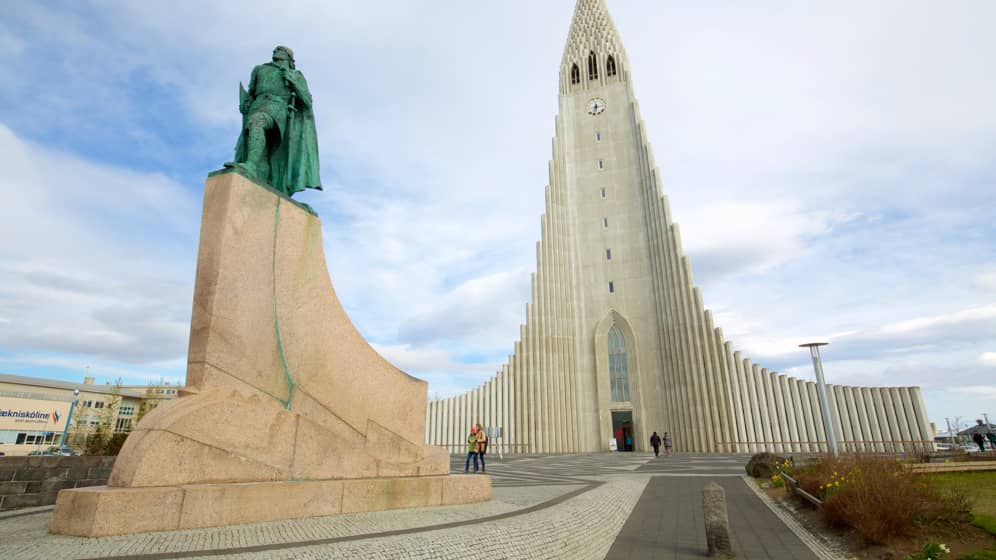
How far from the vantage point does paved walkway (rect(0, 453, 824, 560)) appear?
365 centimetres

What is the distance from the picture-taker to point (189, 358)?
546 cm

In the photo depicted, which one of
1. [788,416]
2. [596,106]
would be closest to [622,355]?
[788,416]

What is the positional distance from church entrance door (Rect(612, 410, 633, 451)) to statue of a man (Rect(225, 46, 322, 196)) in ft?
90.7

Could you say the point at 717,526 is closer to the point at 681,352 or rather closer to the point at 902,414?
the point at 681,352

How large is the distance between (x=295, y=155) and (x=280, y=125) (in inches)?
18.5

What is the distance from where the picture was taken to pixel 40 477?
7594 mm

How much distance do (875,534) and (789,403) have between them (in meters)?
25.9

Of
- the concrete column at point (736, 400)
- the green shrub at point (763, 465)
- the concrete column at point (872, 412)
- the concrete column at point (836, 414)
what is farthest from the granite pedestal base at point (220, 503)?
the concrete column at point (872, 412)

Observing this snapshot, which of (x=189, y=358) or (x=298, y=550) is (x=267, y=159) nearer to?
(x=189, y=358)

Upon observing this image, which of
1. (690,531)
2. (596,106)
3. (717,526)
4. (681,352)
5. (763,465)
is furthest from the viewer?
(596,106)

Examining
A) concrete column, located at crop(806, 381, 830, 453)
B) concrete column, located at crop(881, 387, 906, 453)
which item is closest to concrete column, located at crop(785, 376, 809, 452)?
concrete column, located at crop(806, 381, 830, 453)

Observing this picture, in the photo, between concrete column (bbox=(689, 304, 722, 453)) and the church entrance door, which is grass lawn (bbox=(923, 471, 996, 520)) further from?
the church entrance door

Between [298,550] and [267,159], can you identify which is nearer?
[298,550]

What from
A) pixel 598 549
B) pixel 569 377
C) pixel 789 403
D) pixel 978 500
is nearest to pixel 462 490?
pixel 598 549
